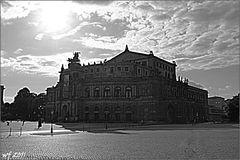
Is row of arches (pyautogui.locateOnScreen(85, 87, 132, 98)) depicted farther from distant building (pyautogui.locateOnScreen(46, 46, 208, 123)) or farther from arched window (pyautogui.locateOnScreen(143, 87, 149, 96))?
arched window (pyautogui.locateOnScreen(143, 87, 149, 96))

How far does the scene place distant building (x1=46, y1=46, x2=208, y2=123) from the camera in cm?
9662

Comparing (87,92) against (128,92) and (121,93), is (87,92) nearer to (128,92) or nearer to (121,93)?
(121,93)

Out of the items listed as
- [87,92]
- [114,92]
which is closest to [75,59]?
[87,92]

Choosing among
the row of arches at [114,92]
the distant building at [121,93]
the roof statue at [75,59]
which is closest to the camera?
the distant building at [121,93]

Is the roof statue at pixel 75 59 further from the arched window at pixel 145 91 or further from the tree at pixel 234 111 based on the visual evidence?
the tree at pixel 234 111

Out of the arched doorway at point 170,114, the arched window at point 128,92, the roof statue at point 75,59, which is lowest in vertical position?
the arched doorway at point 170,114

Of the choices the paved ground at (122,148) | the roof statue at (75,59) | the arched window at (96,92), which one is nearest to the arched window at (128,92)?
the arched window at (96,92)

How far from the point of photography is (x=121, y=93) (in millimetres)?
99000

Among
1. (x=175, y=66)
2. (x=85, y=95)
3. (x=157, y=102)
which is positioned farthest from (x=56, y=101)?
(x=175, y=66)

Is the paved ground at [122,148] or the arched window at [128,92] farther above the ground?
the arched window at [128,92]

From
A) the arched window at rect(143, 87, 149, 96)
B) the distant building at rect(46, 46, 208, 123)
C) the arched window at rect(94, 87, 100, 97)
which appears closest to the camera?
the distant building at rect(46, 46, 208, 123)

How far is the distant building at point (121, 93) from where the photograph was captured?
96625 millimetres

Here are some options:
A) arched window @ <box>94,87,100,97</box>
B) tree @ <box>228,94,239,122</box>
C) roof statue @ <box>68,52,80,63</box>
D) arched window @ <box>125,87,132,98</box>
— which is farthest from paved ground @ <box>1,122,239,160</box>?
roof statue @ <box>68,52,80,63</box>

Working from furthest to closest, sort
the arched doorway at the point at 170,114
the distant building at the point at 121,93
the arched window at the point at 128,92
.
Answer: the arched window at the point at 128,92 → the arched doorway at the point at 170,114 → the distant building at the point at 121,93
